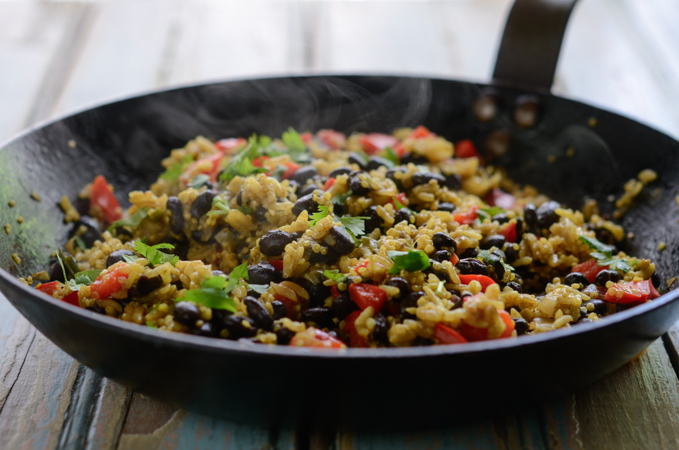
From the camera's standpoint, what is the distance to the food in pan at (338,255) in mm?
1916

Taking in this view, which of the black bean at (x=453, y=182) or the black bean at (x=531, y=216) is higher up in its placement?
the black bean at (x=453, y=182)

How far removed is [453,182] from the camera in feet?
9.80

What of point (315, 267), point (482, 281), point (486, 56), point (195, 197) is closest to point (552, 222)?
point (482, 281)

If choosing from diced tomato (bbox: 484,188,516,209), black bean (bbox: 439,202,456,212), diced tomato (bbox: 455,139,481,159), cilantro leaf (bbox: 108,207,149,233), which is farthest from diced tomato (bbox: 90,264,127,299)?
diced tomato (bbox: 455,139,481,159)

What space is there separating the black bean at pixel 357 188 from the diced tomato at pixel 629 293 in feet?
3.54

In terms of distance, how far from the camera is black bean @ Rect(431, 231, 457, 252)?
2.19m

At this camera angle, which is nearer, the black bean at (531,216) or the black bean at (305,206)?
the black bean at (305,206)

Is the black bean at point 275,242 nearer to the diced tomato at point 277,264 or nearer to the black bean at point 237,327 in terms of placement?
the diced tomato at point 277,264

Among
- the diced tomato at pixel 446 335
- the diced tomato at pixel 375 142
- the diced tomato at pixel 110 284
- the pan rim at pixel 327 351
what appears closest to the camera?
the pan rim at pixel 327 351

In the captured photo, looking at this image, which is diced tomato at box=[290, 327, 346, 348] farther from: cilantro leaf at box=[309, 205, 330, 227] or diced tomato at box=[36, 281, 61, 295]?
diced tomato at box=[36, 281, 61, 295]

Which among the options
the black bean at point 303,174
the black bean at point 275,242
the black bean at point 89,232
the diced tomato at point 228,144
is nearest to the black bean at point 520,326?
the black bean at point 275,242

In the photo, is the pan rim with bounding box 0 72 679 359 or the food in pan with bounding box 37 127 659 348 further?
the food in pan with bounding box 37 127 659 348

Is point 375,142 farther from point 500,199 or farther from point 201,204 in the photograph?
point 201,204

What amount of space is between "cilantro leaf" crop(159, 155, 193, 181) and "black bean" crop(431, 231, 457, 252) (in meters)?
1.54
